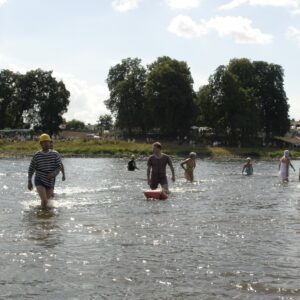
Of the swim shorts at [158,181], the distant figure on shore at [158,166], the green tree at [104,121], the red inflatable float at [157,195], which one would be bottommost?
the red inflatable float at [157,195]

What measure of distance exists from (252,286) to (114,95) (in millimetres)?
97329

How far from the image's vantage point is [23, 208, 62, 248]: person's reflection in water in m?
10.0

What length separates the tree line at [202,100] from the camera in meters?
92.0

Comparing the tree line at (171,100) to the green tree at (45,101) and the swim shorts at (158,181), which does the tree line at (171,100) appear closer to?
the green tree at (45,101)

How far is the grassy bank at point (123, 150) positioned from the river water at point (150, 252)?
225 ft

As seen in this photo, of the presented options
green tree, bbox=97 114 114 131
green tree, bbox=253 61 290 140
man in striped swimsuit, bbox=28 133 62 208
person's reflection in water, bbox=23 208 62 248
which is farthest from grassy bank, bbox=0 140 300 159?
green tree, bbox=97 114 114 131

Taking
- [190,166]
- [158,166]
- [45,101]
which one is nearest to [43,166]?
[158,166]

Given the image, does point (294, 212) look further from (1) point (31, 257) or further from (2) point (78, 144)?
(2) point (78, 144)

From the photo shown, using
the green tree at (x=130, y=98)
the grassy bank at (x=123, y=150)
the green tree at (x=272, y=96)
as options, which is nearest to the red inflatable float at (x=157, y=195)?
the grassy bank at (x=123, y=150)

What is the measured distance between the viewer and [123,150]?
8675 centimetres

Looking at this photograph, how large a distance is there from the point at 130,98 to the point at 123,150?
14.4m

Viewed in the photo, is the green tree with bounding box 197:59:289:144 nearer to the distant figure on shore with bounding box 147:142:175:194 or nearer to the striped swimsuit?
the distant figure on shore with bounding box 147:142:175:194

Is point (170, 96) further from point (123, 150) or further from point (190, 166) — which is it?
point (190, 166)

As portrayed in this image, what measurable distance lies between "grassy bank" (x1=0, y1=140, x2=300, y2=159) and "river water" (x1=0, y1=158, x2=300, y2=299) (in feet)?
225
